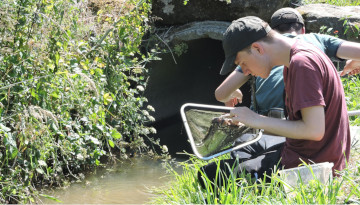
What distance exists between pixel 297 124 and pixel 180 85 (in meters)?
7.87

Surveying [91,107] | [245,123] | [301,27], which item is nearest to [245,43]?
[245,123]

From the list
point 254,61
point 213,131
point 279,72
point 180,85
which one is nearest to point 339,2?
point 180,85

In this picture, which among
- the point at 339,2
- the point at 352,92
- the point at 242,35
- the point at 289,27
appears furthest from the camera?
the point at 339,2

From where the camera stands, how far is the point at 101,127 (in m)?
6.75

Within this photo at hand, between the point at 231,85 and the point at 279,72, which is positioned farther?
the point at 279,72

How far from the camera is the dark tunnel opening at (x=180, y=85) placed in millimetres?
9672

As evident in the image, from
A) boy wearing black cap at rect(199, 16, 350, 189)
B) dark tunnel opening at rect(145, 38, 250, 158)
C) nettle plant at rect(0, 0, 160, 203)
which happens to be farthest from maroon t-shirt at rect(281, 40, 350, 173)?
dark tunnel opening at rect(145, 38, 250, 158)

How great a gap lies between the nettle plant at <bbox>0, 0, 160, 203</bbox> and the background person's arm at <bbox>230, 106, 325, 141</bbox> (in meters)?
2.24

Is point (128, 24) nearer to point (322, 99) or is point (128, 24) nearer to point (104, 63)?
point (104, 63)

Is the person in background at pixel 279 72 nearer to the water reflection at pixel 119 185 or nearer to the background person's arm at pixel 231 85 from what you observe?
the background person's arm at pixel 231 85

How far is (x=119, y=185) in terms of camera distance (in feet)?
22.9

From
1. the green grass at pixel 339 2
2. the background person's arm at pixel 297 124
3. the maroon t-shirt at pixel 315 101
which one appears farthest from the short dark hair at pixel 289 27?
the green grass at pixel 339 2

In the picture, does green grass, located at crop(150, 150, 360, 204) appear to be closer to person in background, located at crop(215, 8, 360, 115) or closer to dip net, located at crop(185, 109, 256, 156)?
dip net, located at crop(185, 109, 256, 156)

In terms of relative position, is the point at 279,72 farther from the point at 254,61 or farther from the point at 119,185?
the point at 119,185
